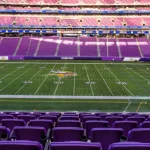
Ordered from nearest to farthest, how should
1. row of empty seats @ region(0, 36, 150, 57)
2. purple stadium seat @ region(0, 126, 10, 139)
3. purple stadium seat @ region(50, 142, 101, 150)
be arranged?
purple stadium seat @ region(50, 142, 101, 150), purple stadium seat @ region(0, 126, 10, 139), row of empty seats @ region(0, 36, 150, 57)

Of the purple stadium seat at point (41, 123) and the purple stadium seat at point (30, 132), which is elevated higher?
the purple stadium seat at point (30, 132)

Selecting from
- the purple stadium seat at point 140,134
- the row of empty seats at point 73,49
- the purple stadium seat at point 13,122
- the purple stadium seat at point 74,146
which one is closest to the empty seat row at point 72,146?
the purple stadium seat at point 74,146

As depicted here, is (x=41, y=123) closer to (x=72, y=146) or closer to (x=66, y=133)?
(x=66, y=133)

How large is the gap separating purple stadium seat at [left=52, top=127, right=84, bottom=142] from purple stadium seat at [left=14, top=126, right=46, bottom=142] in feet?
0.75

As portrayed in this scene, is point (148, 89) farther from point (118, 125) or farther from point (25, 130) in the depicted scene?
point (25, 130)

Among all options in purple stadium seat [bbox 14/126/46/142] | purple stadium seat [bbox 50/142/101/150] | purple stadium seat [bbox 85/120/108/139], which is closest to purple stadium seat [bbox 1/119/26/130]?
purple stadium seat [bbox 14/126/46/142]

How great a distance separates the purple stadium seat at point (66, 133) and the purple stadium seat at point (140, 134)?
2.66ft

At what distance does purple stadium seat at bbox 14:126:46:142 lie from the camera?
12.4 ft

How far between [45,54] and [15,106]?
33.0 metres

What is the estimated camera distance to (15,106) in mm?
13266

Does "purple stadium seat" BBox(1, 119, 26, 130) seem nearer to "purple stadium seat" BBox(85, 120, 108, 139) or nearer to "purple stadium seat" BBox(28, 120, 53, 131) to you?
"purple stadium seat" BBox(28, 120, 53, 131)

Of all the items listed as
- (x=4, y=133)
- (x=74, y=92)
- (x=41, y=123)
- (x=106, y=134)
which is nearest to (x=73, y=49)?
(x=74, y=92)

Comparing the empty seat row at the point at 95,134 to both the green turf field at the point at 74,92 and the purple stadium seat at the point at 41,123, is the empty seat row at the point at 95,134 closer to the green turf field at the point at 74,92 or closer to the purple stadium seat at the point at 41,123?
the purple stadium seat at the point at 41,123

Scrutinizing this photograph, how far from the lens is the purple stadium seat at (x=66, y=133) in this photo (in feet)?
12.3
